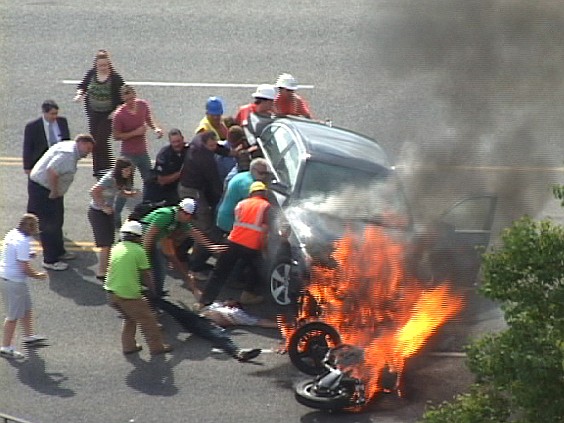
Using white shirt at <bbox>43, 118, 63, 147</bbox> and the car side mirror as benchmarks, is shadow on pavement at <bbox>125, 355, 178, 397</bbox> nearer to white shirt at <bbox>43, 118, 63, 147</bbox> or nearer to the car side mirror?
the car side mirror

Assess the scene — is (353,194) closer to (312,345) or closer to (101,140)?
(312,345)

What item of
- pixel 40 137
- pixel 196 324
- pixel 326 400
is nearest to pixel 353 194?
pixel 196 324

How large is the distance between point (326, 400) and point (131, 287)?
7.16ft

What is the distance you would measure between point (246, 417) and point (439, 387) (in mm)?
1747

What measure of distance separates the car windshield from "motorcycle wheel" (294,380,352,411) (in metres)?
2.08

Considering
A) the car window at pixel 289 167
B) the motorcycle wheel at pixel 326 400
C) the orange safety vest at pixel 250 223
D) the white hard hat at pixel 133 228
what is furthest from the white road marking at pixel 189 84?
the motorcycle wheel at pixel 326 400

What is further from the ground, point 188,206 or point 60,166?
point 60,166

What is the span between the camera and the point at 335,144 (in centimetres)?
1481

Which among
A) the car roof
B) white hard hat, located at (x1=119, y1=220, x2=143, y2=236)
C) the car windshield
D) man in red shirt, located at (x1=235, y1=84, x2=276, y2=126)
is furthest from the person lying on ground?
man in red shirt, located at (x1=235, y1=84, x2=276, y2=126)

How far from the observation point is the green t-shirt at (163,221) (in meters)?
13.5

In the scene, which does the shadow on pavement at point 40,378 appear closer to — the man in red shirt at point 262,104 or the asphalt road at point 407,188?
the asphalt road at point 407,188

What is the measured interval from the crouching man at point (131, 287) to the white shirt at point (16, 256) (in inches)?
30.0

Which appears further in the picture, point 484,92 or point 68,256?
point 68,256

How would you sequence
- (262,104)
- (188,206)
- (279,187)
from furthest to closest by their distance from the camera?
1. (262,104)
2. (279,187)
3. (188,206)
